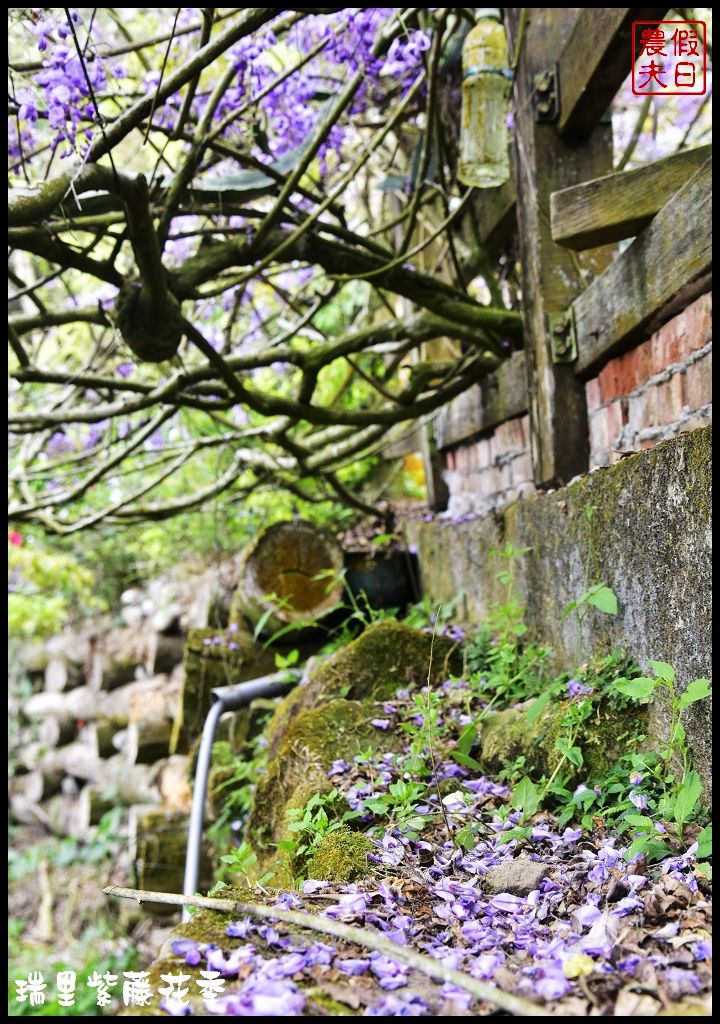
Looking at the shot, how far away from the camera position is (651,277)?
224 cm

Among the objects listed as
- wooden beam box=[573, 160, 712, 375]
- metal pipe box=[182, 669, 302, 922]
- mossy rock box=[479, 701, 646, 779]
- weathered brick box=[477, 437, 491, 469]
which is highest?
wooden beam box=[573, 160, 712, 375]

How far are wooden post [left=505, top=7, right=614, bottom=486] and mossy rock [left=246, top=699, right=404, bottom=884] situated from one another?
1.16m

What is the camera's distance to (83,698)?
7117 mm

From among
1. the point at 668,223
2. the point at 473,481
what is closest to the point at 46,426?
the point at 473,481

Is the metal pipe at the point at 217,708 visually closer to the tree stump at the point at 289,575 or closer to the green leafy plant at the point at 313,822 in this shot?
the tree stump at the point at 289,575

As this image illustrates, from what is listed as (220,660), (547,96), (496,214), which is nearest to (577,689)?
(547,96)

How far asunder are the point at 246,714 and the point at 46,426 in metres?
1.74

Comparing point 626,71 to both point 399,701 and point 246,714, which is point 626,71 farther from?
point 246,714

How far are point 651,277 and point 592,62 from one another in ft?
3.10

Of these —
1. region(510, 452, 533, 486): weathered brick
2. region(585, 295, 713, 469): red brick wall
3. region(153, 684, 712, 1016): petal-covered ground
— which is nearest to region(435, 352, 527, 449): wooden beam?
region(510, 452, 533, 486): weathered brick

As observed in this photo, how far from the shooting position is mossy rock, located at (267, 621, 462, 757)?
277cm

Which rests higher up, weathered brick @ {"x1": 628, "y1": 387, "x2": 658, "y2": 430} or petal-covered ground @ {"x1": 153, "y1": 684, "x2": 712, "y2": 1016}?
weathered brick @ {"x1": 628, "y1": 387, "x2": 658, "y2": 430}

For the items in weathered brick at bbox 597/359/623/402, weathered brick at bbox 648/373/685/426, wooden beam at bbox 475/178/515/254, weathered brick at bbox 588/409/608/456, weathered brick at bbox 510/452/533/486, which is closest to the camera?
weathered brick at bbox 648/373/685/426

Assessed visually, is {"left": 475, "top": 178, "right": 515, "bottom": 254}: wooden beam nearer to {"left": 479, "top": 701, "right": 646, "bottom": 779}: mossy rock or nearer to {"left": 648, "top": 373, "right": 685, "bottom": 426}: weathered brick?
{"left": 648, "top": 373, "right": 685, "bottom": 426}: weathered brick
